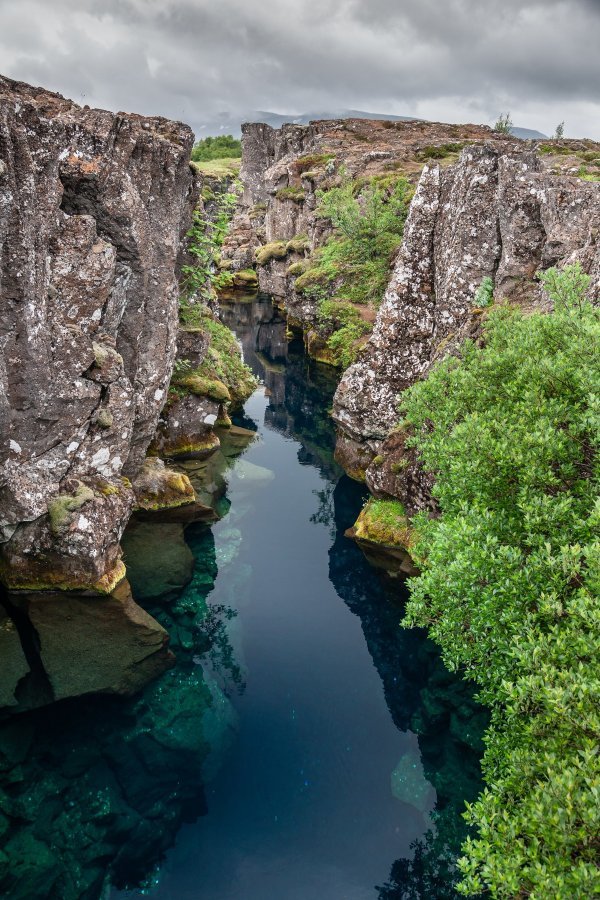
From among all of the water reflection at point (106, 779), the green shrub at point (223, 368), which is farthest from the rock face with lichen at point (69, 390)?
the green shrub at point (223, 368)

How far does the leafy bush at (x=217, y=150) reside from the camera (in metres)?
167

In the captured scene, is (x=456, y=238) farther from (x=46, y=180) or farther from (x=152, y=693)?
(x=152, y=693)

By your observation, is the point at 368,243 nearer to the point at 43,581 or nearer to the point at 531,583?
the point at 43,581

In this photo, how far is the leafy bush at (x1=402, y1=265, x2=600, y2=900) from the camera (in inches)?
341

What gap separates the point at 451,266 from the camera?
3097 centimetres

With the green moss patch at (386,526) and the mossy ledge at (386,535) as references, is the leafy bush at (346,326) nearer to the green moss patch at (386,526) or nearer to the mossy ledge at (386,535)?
the green moss patch at (386,526)

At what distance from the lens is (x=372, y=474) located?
30844 millimetres

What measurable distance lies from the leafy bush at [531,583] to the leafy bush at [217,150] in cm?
16687

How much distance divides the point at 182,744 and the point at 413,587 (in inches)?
411

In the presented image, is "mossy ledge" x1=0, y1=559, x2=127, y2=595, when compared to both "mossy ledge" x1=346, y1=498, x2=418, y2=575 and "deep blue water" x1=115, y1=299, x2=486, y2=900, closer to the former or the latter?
"deep blue water" x1=115, y1=299, x2=486, y2=900

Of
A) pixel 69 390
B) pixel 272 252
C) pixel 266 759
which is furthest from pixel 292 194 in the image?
pixel 266 759

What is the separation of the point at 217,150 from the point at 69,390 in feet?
567

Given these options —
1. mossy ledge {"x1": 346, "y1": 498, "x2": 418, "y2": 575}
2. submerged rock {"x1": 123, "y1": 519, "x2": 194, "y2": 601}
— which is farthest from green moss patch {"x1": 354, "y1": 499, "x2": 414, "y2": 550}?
submerged rock {"x1": 123, "y1": 519, "x2": 194, "y2": 601}

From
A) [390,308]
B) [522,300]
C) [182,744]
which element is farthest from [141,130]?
[182,744]
